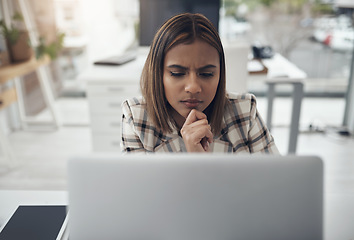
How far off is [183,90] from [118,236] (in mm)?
447

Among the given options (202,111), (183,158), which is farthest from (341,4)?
(183,158)

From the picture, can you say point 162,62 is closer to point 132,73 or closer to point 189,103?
point 189,103

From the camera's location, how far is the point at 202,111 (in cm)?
102

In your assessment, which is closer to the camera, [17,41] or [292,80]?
[292,80]

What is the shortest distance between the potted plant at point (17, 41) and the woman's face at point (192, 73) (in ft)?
7.67

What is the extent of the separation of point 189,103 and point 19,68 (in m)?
2.26

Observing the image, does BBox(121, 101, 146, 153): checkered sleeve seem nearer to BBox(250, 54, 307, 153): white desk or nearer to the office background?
BBox(250, 54, 307, 153): white desk

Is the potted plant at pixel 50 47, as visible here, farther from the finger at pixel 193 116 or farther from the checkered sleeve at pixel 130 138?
the finger at pixel 193 116

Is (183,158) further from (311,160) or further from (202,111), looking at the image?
(202,111)

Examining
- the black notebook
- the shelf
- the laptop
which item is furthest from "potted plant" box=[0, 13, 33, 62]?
the laptop

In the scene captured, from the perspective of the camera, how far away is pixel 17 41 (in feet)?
9.33

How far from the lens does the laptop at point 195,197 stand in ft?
1.83

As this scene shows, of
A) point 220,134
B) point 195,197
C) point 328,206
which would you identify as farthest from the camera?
point 220,134

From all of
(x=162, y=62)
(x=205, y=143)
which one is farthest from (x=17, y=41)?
(x=205, y=143)
